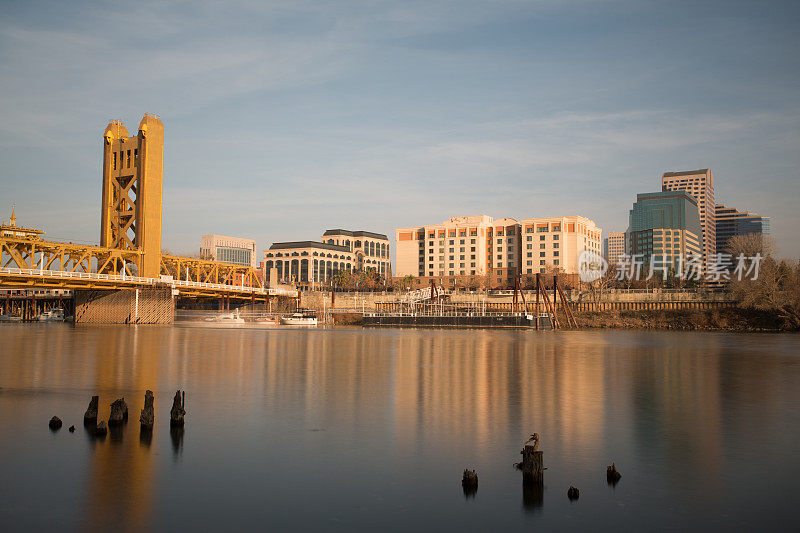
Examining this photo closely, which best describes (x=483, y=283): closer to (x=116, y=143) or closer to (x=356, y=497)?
(x=116, y=143)

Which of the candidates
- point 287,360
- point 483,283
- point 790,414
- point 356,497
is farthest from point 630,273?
point 356,497

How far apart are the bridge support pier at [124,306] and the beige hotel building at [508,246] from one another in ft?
332

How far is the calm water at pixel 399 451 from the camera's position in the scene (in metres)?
12.6

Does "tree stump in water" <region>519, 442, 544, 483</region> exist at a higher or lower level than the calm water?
higher

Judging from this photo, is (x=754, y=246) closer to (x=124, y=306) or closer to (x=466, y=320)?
(x=466, y=320)

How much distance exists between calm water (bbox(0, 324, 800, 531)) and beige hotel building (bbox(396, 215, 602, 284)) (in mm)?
151056

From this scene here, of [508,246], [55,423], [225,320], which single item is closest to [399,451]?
[55,423]

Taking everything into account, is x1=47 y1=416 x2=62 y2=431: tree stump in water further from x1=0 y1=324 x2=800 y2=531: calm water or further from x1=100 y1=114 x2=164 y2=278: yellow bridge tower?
x1=100 y1=114 x2=164 y2=278: yellow bridge tower

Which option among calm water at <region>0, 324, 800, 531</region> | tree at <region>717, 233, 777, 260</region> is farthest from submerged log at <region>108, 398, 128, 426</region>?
tree at <region>717, 233, 777, 260</region>

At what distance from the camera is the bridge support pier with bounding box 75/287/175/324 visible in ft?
337
